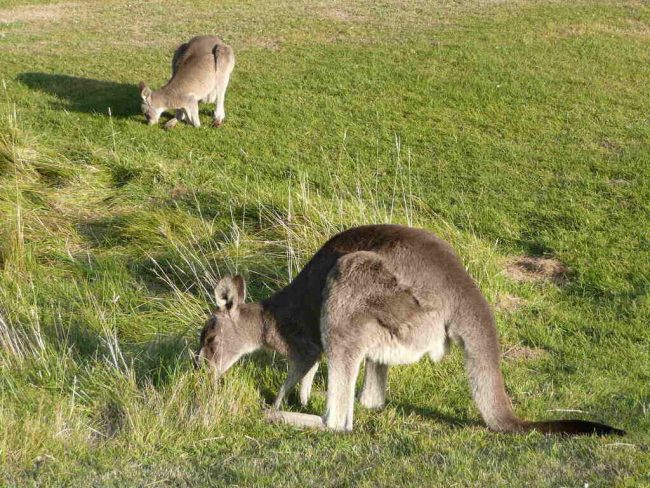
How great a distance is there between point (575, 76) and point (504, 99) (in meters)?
1.80

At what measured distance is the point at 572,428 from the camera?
5.12m

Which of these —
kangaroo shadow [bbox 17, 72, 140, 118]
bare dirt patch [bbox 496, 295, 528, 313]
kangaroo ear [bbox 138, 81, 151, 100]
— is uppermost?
kangaroo ear [bbox 138, 81, 151, 100]

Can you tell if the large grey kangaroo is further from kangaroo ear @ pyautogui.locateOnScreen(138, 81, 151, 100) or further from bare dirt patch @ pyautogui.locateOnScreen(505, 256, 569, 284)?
kangaroo ear @ pyautogui.locateOnScreen(138, 81, 151, 100)

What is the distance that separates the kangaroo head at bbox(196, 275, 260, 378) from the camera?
6.39 m

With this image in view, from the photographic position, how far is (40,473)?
5.19 metres

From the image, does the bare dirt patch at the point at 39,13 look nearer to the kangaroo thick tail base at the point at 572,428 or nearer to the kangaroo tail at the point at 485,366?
the kangaroo tail at the point at 485,366

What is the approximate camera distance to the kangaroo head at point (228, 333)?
6.39 meters

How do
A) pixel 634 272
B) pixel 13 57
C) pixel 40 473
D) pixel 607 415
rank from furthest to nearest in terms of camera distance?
pixel 13 57 → pixel 634 272 → pixel 607 415 → pixel 40 473

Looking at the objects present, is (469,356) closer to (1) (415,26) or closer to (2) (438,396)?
(2) (438,396)

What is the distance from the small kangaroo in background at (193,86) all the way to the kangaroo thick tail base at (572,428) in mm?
9201

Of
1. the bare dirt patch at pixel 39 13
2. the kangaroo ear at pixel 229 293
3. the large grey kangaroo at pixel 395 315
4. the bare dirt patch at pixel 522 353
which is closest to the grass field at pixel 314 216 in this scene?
the bare dirt patch at pixel 522 353

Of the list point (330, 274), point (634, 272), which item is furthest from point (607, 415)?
point (634, 272)

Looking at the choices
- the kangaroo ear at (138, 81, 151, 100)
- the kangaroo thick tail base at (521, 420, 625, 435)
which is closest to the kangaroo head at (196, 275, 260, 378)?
the kangaroo thick tail base at (521, 420, 625, 435)

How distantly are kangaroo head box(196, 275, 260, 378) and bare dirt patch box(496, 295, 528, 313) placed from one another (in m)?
2.77
